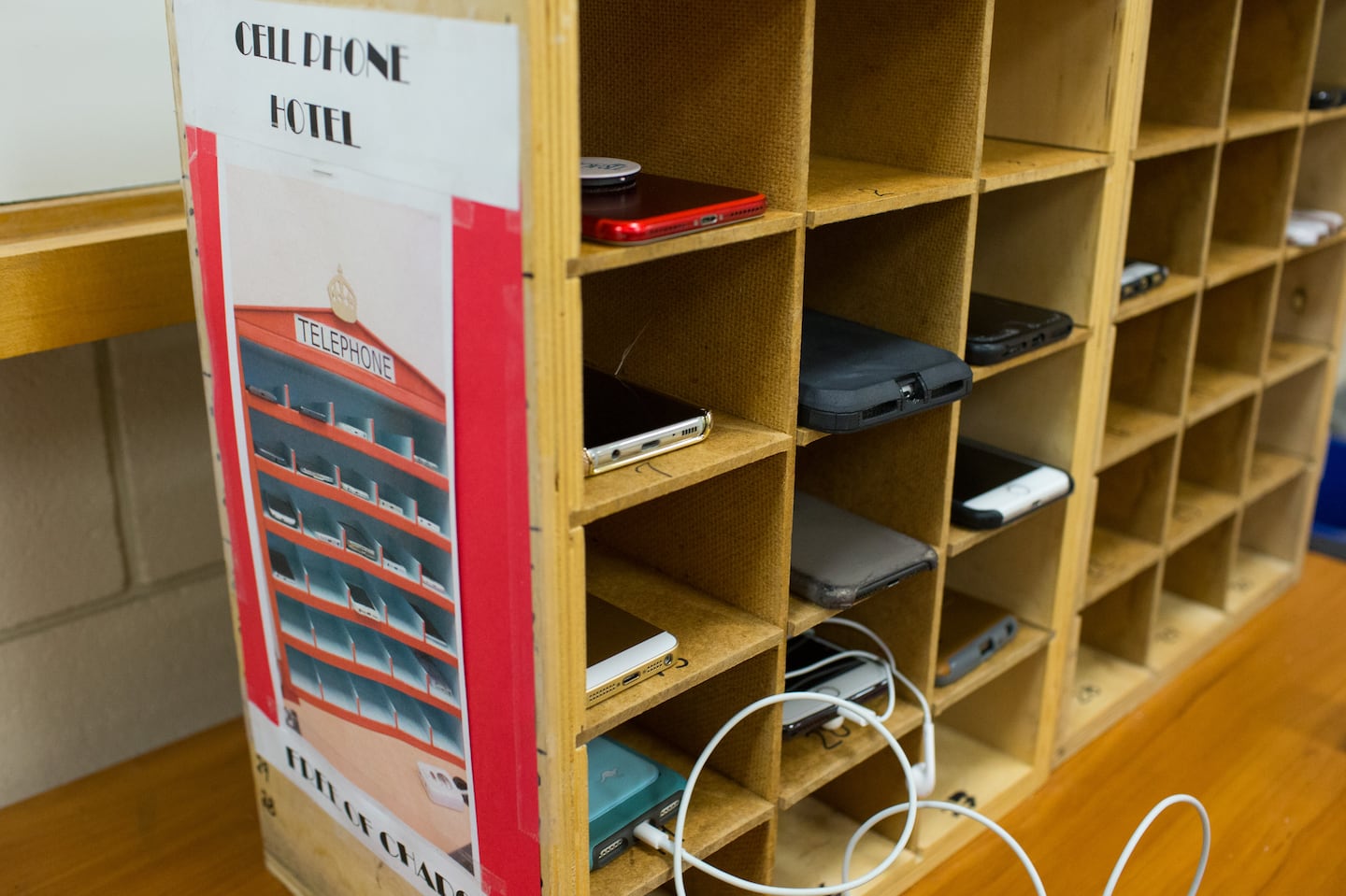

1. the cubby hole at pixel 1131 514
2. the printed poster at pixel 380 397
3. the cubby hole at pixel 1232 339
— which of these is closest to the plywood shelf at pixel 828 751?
the printed poster at pixel 380 397

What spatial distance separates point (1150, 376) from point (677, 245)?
3.60 ft

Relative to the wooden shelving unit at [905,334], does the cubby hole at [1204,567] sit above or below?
below

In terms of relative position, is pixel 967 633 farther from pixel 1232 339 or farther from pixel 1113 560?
pixel 1232 339

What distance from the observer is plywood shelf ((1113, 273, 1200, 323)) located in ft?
5.20

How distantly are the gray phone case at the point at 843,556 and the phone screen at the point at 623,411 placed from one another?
0.22m

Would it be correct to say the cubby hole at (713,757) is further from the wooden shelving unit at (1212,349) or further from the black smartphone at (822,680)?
the wooden shelving unit at (1212,349)

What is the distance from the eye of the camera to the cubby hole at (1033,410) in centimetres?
158

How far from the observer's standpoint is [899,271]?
54.5 inches

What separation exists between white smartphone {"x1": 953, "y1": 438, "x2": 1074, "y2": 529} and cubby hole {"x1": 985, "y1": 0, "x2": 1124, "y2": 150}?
400mm

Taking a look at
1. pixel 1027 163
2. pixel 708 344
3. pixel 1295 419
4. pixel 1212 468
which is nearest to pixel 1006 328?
pixel 1027 163

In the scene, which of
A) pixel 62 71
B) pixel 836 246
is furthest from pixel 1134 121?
pixel 62 71

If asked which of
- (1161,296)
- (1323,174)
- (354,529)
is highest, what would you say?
(1323,174)

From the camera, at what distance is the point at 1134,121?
1.47 m

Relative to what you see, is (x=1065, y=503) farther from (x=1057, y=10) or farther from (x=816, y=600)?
(x=1057, y=10)
